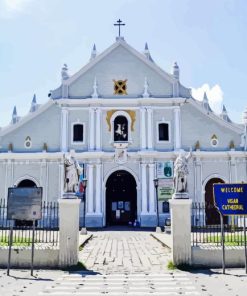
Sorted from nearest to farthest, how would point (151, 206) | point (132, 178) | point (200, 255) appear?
point (200, 255), point (151, 206), point (132, 178)

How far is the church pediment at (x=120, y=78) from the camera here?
30875 mm

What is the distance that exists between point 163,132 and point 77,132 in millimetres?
6590

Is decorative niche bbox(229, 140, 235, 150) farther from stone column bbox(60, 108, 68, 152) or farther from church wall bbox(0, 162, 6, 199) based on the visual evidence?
church wall bbox(0, 162, 6, 199)

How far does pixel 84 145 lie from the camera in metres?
Result: 30.3

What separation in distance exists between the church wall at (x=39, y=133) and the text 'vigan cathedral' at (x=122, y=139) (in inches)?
3.0

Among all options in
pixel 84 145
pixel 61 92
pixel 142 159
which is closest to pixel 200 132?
pixel 142 159

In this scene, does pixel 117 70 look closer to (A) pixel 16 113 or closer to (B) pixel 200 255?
(A) pixel 16 113

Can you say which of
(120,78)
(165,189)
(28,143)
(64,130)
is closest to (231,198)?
(165,189)

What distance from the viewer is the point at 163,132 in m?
30.6

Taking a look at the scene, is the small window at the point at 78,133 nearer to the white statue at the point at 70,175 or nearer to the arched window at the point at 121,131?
the arched window at the point at 121,131

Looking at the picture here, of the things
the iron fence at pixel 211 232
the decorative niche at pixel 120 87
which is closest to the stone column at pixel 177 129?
the decorative niche at pixel 120 87

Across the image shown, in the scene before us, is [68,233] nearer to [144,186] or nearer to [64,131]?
[144,186]

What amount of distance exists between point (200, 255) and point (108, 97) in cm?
2017

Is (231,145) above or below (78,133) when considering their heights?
below
